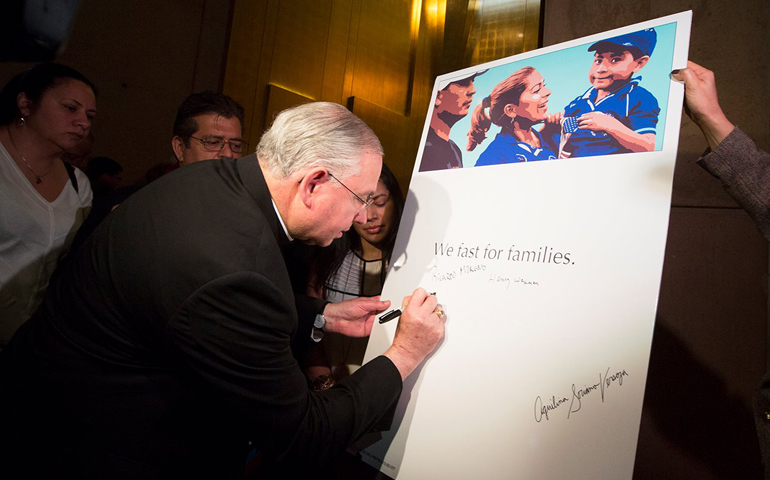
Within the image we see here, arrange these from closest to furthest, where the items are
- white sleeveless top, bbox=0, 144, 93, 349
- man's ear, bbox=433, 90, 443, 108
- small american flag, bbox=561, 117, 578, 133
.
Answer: small american flag, bbox=561, 117, 578, 133, white sleeveless top, bbox=0, 144, 93, 349, man's ear, bbox=433, 90, 443, 108

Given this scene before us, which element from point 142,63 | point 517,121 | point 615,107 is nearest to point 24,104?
point 517,121

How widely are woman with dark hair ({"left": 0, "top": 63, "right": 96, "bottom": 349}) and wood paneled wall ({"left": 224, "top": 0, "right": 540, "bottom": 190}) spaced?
2299mm

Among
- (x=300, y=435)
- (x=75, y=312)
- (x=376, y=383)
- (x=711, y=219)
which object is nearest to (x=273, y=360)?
(x=300, y=435)

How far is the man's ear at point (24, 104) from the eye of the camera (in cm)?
150

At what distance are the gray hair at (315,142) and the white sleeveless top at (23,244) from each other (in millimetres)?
986

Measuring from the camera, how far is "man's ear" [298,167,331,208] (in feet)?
3.32

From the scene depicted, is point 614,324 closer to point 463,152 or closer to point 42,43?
point 463,152

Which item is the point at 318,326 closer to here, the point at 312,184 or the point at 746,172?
the point at 312,184

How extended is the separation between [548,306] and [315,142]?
26.9 inches

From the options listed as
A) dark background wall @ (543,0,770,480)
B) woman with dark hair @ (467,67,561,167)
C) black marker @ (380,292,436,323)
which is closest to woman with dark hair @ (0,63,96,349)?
black marker @ (380,292,436,323)

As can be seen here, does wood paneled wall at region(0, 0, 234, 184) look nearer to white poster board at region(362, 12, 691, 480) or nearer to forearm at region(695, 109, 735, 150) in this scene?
white poster board at region(362, 12, 691, 480)

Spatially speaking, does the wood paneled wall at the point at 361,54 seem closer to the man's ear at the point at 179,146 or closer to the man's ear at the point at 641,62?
the man's ear at the point at 179,146

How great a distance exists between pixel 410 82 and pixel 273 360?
519 centimetres

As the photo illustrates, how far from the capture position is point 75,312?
966mm
